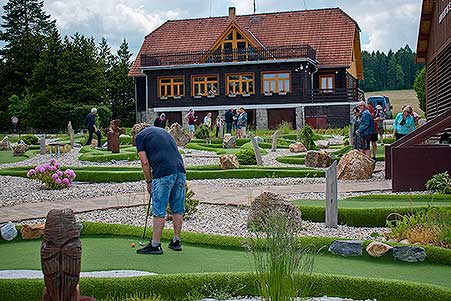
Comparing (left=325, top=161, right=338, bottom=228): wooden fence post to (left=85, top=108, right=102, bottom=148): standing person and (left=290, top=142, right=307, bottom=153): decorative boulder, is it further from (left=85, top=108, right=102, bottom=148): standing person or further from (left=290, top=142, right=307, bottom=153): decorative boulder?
(left=85, top=108, right=102, bottom=148): standing person

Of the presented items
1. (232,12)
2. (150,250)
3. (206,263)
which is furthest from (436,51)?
(232,12)

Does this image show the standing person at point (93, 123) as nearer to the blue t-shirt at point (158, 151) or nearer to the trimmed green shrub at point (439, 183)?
the trimmed green shrub at point (439, 183)

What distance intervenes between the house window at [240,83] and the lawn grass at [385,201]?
Result: 34.4 metres

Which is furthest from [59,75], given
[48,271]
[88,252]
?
[48,271]

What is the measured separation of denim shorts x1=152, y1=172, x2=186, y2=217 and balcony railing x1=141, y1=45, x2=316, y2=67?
123ft

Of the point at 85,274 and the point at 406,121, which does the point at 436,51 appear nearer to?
the point at 406,121

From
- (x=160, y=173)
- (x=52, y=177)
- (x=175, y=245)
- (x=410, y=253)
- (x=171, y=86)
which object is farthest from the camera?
(x=171, y=86)

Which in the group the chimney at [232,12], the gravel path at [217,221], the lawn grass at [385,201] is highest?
the chimney at [232,12]

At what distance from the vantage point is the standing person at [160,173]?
26.6 ft

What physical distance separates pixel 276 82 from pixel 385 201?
34538mm

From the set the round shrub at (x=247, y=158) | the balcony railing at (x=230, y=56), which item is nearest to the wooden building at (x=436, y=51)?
the round shrub at (x=247, y=158)

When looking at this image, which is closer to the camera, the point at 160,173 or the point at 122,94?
the point at 160,173

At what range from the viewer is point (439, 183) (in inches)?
500

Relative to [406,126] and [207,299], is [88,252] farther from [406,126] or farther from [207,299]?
A: [406,126]
